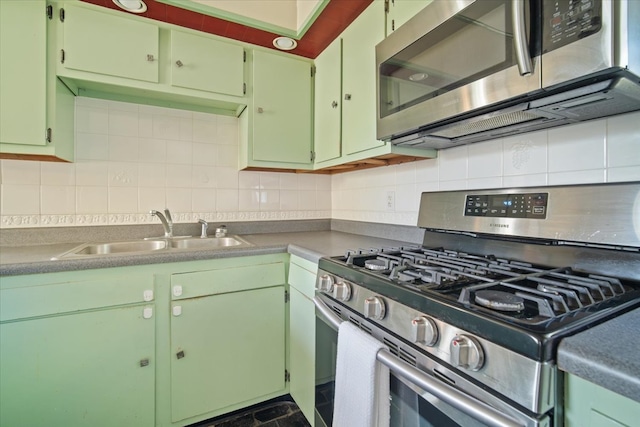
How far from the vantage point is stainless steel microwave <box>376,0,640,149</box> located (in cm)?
62

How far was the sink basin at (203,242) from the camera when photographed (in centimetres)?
176

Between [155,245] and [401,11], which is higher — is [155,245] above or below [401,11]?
below

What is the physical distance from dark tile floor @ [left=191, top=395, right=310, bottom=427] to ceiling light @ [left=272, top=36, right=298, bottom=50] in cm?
207

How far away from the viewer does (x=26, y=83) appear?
133 cm

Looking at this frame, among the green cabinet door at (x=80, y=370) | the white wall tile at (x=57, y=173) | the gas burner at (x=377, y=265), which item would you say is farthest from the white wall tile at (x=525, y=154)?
the white wall tile at (x=57, y=173)

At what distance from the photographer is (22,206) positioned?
1.53 m

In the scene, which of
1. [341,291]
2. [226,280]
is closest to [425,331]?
[341,291]

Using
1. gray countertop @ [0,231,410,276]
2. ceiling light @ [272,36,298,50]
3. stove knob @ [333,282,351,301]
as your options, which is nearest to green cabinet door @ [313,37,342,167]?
ceiling light @ [272,36,298,50]

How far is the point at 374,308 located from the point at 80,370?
4.06ft

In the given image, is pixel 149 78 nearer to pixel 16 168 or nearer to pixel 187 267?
pixel 16 168

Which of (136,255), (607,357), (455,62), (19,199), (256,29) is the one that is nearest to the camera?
(607,357)

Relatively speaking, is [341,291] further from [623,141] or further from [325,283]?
[623,141]

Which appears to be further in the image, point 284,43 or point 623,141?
point 284,43

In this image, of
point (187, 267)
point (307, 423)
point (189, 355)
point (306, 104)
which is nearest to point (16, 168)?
point (187, 267)
